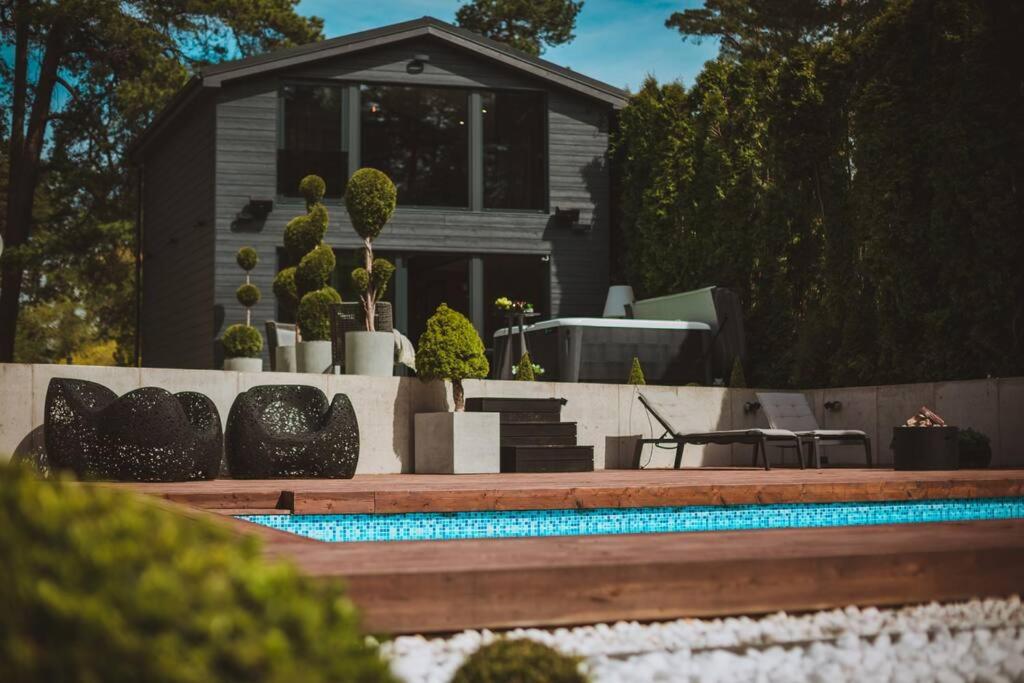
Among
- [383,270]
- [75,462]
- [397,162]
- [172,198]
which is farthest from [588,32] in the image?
[75,462]

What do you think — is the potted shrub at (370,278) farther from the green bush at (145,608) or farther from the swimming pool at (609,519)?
the green bush at (145,608)

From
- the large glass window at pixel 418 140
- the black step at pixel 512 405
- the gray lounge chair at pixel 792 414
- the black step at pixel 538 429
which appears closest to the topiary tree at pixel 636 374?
the gray lounge chair at pixel 792 414

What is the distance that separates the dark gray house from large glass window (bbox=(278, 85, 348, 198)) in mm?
26

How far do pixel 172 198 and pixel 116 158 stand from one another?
6.41 meters

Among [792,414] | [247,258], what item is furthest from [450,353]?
[247,258]

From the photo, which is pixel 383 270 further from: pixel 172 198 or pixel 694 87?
pixel 172 198

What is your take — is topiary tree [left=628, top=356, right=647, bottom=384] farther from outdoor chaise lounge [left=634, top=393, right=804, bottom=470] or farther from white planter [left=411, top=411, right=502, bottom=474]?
white planter [left=411, top=411, right=502, bottom=474]

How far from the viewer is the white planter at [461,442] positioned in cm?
888

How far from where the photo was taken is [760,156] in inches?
523

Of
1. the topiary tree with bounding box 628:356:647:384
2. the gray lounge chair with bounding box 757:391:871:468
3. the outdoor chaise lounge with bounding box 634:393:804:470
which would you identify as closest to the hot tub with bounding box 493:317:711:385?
the topiary tree with bounding box 628:356:647:384

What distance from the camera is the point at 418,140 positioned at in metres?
17.4

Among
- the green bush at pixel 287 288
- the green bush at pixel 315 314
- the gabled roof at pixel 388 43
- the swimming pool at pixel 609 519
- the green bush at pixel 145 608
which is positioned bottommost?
the swimming pool at pixel 609 519

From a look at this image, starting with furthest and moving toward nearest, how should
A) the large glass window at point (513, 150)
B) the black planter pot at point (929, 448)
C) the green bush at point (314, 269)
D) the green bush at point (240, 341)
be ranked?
1. the large glass window at point (513, 150)
2. the green bush at point (240, 341)
3. the green bush at point (314, 269)
4. the black planter pot at point (929, 448)

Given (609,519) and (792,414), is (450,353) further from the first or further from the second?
(792,414)
